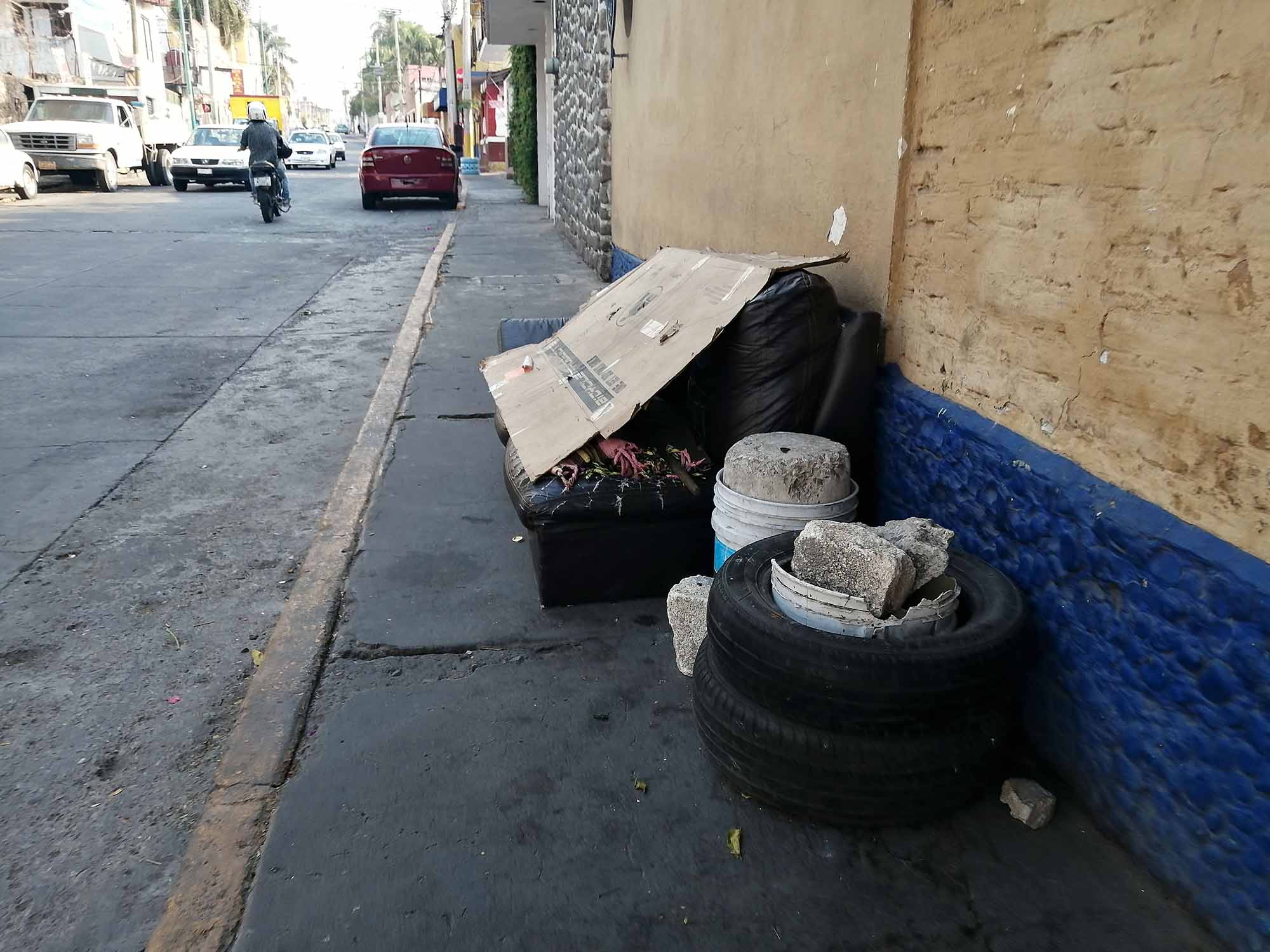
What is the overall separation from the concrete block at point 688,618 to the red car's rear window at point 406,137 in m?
19.6

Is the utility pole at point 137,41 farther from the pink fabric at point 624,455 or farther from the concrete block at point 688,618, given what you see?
the concrete block at point 688,618

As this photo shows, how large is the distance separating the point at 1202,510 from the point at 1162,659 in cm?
33

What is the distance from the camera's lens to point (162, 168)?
2828cm

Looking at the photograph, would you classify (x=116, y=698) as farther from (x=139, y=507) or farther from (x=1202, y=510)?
(x=1202, y=510)

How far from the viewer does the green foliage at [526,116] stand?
71.4 feet

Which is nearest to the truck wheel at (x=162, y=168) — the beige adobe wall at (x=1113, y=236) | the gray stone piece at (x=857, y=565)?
the beige adobe wall at (x=1113, y=236)

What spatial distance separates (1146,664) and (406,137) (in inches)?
850

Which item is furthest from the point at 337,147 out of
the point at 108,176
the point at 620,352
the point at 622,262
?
the point at 620,352

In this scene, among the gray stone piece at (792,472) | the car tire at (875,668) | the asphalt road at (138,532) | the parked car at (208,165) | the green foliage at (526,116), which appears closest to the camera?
the car tire at (875,668)

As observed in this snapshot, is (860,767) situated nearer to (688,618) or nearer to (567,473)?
(688,618)

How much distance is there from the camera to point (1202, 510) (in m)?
1.89

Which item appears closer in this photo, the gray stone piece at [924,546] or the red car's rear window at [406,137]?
the gray stone piece at [924,546]

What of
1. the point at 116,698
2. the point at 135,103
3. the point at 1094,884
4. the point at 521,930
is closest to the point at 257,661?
the point at 116,698

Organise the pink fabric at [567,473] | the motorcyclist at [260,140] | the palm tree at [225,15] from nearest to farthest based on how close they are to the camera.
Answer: the pink fabric at [567,473] → the motorcyclist at [260,140] → the palm tree at [225,15]
